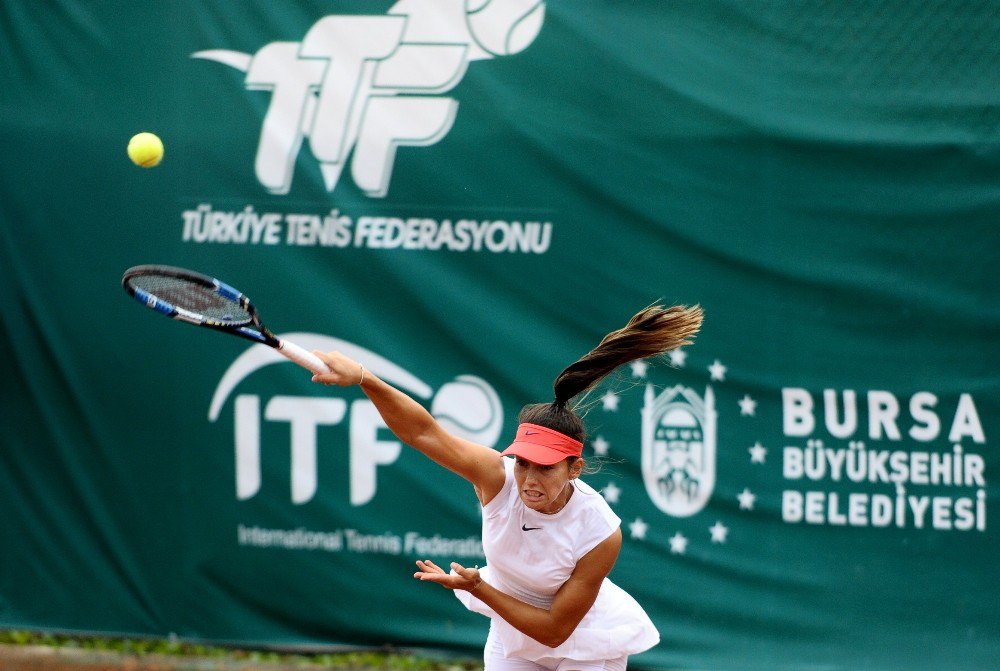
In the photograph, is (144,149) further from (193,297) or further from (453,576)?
(453,576)

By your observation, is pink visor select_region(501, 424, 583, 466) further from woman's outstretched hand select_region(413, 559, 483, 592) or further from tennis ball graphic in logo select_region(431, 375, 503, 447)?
tennis ball graphic in logo select_region(431, 375, 503, 447)

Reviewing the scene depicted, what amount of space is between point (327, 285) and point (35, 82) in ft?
4.97

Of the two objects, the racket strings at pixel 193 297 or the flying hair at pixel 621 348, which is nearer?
the racket strings at pixel 193 297

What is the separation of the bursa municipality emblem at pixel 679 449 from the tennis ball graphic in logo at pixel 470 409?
23.7 inches

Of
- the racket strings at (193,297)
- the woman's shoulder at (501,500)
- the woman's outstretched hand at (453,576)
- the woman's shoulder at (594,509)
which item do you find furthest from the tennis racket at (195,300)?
the woman's shoulder at (594,509)

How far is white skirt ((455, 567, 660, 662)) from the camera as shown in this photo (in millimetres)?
3500

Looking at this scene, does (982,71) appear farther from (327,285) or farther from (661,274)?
(327,285)

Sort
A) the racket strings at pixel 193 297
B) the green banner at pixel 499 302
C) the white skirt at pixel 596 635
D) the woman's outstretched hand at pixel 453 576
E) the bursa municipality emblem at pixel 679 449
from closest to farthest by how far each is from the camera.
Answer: the woman's outstretched hand at pixel 453 576, the racket strings at pixel 193 297, the white skirt at pixel 596 635, the green banner at pixel 499 302, the bursa municipality emblem at pixel 679 449

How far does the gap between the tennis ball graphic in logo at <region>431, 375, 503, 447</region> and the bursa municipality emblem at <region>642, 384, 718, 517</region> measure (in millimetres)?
601

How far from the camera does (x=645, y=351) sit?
138 inches

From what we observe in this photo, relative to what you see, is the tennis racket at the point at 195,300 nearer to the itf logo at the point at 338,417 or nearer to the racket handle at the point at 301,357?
the racket handle at the point at 301,357

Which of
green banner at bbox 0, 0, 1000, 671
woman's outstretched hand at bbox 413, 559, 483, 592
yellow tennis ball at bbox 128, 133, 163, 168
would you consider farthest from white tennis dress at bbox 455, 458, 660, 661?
yellow tennis ball at bbox 128, 133, 163, 168

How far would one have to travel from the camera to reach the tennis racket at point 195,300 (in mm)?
3078

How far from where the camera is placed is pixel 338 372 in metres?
2.91
